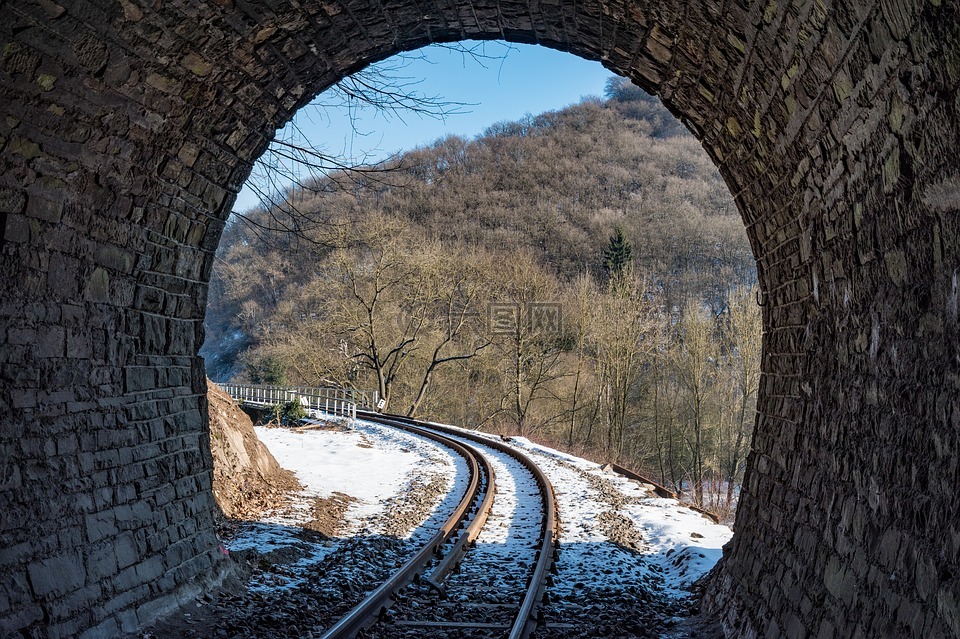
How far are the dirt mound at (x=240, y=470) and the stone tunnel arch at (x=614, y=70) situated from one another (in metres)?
2.79

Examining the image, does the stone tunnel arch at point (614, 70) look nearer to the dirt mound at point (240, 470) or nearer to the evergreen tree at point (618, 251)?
the dirt mound at point (240, 470)

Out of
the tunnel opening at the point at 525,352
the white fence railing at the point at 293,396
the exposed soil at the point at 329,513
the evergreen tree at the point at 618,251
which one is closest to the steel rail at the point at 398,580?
the exposed soil at the point at 329,513

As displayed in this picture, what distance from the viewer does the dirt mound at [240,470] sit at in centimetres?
884

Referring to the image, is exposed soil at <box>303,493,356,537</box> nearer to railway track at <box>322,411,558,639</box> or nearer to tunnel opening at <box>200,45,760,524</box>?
railway track at <box>322,411,558,639</box>

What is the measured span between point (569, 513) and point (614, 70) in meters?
6.13

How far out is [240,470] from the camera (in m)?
9.63

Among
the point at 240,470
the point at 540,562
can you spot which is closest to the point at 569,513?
the point at 540,562

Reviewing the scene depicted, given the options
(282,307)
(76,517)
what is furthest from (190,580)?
(282,307)

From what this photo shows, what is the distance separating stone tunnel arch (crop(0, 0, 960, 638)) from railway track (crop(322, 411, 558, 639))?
4.90ft

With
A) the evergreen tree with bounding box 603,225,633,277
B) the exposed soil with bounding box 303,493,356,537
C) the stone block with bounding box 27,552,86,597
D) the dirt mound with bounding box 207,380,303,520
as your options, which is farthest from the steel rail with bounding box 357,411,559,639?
the evergreen tree with bounding box 603,225,633,277

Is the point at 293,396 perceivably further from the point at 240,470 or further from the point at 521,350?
the point at 240,470

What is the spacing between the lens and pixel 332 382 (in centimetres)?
3238

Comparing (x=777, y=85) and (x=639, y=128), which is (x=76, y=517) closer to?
(x=777, y=85)

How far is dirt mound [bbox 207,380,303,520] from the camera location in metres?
8.84
